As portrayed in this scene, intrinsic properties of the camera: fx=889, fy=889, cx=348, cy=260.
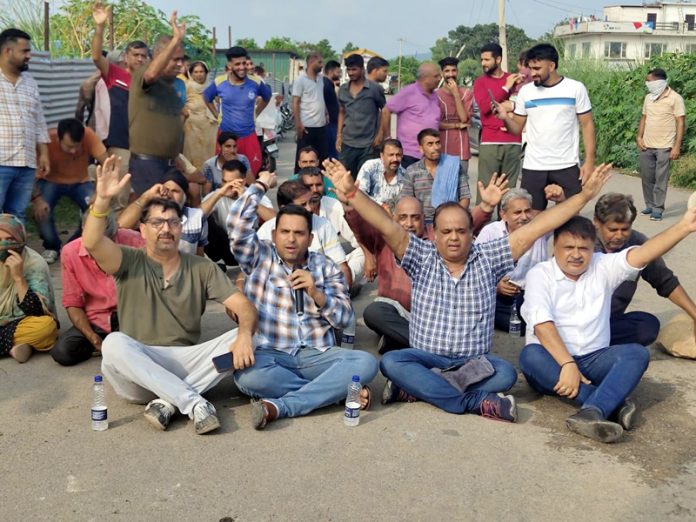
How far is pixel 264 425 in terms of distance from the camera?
5125 millimetres

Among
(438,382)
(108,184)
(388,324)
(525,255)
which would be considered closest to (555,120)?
(525,255)

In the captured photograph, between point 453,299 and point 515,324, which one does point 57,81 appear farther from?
point 453,299

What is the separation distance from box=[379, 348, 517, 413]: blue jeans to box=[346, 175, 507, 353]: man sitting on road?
0.95 meters

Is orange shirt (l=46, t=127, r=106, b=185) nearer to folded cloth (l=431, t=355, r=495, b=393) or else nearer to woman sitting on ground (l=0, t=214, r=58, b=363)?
woman sitting on ground (l=0, t=214, r=58, b=363)

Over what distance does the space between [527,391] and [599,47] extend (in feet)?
248

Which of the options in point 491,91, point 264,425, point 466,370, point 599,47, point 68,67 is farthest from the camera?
point 599,47

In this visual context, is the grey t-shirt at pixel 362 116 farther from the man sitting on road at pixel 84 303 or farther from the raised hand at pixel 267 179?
the raised hand at pixel 267 179

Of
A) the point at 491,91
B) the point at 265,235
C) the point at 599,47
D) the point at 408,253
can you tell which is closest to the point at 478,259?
the point at 408,253

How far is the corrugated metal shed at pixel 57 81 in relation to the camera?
12.9m

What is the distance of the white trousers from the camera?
5113mm

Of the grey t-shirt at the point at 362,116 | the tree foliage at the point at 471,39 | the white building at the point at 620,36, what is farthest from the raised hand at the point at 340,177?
the tree foliage at the point at 471,39

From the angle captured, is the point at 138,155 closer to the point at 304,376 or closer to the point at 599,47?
the point at 304,376

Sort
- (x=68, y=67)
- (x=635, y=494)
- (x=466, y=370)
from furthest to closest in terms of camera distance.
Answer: (x=68, y=67) < (x=466, y=370) < (x=635, y=494)

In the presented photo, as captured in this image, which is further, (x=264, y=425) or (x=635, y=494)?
(x=264, y=425)
